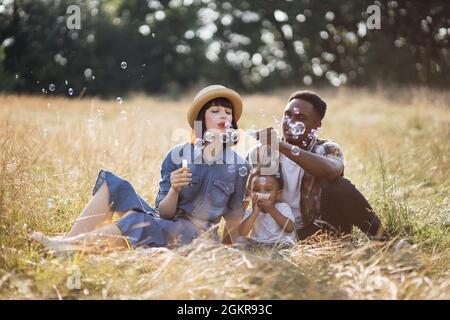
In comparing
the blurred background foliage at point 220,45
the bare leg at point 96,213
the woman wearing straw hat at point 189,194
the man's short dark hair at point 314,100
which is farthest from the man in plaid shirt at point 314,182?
the blurred background foliage at point 220,45

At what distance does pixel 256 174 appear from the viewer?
Answer: 3693 mm

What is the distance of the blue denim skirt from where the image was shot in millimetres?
3537

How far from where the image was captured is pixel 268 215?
3781 millimetres

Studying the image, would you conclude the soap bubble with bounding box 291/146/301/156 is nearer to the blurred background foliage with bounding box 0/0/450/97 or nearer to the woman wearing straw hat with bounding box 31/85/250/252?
the woman wearing straw hat with bounding box 31/85/250/252

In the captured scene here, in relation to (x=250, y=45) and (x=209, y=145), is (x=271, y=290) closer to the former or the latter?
(x=209, y=145)

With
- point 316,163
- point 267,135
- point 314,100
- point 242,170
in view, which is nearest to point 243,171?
point 242,170

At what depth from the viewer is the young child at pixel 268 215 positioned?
3.63 m

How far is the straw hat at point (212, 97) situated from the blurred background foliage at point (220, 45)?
25.6ft

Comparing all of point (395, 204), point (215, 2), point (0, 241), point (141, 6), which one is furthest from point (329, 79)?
point (0, 241)

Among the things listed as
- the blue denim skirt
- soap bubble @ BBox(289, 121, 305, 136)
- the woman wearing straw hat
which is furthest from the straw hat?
the blue denim skirt

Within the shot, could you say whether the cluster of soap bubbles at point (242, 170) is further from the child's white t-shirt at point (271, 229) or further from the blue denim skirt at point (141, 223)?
the blue denim skirt at point (141, 223)

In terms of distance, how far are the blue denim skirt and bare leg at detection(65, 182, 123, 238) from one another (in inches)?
1.3

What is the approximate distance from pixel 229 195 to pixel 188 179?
0.39 m

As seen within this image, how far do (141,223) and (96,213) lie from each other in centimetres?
31
